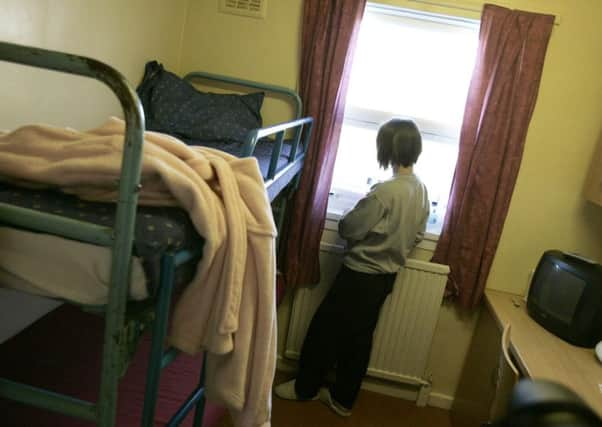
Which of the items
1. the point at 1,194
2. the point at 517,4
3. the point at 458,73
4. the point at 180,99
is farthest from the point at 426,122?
the point at 1,194

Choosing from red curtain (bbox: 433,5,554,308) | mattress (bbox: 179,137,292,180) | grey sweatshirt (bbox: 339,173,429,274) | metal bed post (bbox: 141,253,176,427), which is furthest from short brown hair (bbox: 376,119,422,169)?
metal bed post (bbox: 141,253,176,427)

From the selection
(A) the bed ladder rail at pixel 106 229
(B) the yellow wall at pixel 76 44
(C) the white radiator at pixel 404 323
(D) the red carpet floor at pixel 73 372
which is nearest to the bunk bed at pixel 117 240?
(A) the bed ladder rail at pixel 106 229

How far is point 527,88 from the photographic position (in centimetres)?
226

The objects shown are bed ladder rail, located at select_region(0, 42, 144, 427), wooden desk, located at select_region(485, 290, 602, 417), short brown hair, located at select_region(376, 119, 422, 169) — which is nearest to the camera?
bed ladder rail, located at select_region(0, 42, 144, 427)

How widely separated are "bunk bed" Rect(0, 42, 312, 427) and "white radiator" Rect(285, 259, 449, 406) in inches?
66.5

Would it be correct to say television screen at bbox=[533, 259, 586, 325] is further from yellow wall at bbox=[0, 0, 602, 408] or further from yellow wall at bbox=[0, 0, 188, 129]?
yellow wall at bbox=[0, 0, 188, 129]

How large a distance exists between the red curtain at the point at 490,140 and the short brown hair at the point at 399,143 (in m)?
0.31

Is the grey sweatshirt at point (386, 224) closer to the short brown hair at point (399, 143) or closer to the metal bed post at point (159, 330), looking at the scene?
the short brown hair at point (399, 143)

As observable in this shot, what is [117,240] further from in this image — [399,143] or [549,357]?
[549,357]

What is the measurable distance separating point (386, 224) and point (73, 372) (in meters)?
1.33

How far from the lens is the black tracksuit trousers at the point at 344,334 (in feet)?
7.60

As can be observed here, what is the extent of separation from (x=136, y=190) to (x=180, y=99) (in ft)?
5.10

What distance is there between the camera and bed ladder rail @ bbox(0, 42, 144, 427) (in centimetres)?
73

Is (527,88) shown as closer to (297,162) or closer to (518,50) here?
(518,50)
